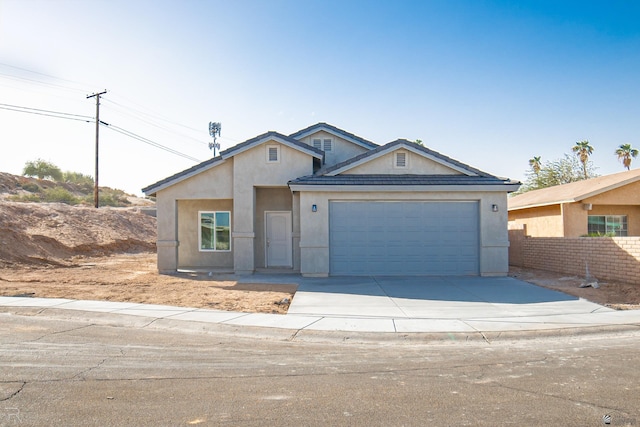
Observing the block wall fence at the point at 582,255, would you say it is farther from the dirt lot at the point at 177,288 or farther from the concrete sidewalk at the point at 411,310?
the concrete sidewalk at the point at 411,310

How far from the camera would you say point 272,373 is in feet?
20.7

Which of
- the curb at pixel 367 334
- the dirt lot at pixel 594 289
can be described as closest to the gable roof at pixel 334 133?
the dirt lot at pixel 594 289

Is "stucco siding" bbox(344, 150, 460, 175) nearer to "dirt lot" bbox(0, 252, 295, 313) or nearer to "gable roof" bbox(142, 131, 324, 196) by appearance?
"gable roof" bbox(142, 131, 324, 196)

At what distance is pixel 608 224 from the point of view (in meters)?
22.5

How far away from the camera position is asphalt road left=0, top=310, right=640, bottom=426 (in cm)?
484

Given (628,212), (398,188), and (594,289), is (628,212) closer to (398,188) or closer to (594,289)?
(594,289)

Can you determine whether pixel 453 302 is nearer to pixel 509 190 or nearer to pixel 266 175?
pixel 509 190

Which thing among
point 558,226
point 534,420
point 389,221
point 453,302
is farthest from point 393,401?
point 558,226

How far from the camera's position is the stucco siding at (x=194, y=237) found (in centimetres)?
2061

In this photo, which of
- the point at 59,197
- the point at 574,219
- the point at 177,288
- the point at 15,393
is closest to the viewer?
the point at 15,393

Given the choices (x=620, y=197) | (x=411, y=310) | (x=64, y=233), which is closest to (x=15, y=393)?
(x=411, y=310)

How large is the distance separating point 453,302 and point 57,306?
916cm

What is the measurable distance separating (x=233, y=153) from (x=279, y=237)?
4.18m

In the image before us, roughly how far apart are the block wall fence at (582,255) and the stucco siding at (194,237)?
1229 centimetres
